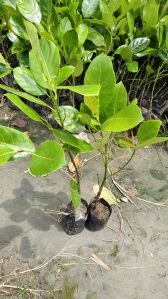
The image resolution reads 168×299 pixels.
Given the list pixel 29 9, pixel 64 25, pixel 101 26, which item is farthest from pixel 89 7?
pixel 29 9

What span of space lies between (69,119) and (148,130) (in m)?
0.22

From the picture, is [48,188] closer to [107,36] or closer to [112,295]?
[112,295]

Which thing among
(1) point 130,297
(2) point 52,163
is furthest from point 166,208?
(2) point 52,163

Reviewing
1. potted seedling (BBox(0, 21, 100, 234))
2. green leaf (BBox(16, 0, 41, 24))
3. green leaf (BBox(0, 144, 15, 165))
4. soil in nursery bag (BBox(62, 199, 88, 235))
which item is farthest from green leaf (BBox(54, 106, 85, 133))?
soil in nursery bag (BBox(62, 199, 88, 235))

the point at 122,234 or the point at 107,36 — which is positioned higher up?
the point at 107,36

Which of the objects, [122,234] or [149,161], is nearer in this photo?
[122,234]

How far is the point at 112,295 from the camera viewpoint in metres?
1.25

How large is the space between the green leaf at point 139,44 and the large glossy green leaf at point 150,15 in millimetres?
53

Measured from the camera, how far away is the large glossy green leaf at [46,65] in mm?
818

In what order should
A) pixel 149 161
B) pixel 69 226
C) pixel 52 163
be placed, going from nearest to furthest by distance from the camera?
1. pixel 52 163
2. pixel 69 226
3. pixel 149 161

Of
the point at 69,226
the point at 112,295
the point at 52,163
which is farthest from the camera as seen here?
the point at 69,226

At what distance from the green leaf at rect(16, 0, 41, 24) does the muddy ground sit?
2.53 ft

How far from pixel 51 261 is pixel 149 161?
0.72 m

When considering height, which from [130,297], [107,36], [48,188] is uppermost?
[107,36]
